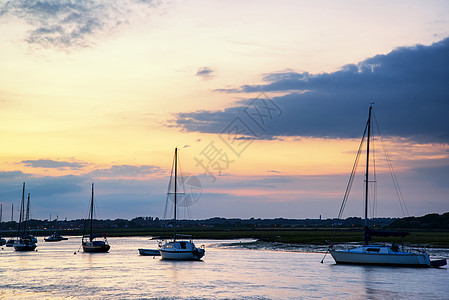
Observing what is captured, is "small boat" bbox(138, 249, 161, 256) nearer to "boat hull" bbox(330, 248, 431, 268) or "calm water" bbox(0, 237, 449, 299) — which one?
"calm water" bbox(0, 237, 449, 299)

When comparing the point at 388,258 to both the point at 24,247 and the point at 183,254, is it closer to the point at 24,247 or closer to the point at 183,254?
the point at 183,254

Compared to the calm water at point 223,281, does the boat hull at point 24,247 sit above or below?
above

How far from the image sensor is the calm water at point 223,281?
4384cm

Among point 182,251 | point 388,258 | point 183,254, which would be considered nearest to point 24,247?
point 183,254

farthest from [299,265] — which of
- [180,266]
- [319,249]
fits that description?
[319,249]

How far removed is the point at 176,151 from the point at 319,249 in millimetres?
37695

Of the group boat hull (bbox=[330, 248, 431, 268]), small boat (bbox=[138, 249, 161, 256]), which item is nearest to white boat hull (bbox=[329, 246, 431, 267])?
boat hull (bbox=[330, 248, 431, 268])

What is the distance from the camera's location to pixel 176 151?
79.9 metres

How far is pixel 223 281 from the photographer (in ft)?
173

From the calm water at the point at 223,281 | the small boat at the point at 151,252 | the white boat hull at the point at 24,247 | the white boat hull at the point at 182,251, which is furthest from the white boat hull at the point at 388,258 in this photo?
the white boat hull at the point at 24,247

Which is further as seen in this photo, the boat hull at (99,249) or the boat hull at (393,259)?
the boat hull at (99,249)

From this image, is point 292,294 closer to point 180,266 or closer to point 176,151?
point 180,266

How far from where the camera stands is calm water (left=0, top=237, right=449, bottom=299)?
43844 mm

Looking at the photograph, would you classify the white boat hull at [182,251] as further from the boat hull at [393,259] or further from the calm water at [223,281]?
the boat hull at [393,259]
